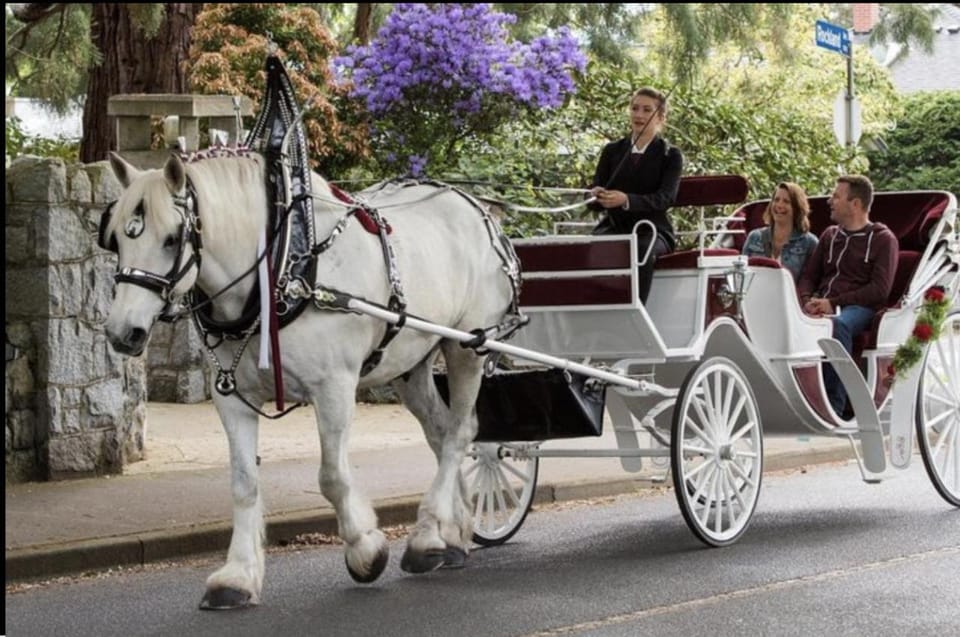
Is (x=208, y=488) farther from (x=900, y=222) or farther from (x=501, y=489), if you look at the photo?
(x=900, y=222)

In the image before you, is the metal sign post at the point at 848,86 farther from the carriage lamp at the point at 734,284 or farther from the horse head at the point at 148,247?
the horse head at the point at 148,247

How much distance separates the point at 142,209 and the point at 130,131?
772cm

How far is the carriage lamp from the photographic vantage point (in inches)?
366

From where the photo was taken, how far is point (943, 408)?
1051cm

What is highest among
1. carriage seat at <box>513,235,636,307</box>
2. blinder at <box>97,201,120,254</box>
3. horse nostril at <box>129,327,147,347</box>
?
blinder at <box>97,201,120,254</box>

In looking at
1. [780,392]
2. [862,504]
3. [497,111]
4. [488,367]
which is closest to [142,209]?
[488,367]

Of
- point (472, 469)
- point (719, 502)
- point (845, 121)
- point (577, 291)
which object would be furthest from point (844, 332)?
point (845, 121)

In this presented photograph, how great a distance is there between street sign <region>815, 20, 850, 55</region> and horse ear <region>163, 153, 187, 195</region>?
10.4 meters

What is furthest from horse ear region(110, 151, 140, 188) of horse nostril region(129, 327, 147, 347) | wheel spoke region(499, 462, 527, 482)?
wheel spoke region(499, 462, 527, 482)

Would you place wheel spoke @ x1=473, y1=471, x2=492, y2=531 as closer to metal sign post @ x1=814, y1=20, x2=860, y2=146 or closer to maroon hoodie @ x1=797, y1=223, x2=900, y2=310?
maroon hoodie @ x1=797, y1=223, x2=900, y2=310

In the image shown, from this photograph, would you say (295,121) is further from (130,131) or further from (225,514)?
(130,131)

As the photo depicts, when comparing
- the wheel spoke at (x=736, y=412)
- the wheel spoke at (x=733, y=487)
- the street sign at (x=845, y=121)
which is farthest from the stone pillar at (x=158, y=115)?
the street sign at (x=845, y=121)

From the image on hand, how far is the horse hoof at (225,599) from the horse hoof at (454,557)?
1.29 meters

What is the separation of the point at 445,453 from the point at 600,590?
1.22 meters
